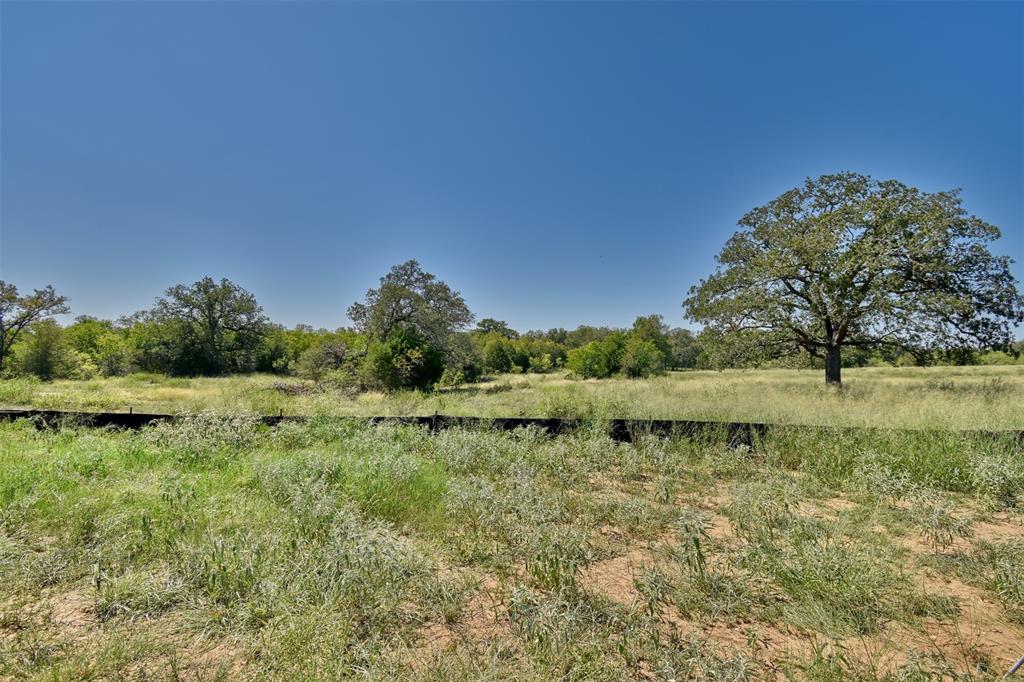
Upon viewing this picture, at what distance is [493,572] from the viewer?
298cm

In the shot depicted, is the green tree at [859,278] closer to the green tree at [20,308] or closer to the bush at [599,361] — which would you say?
the bush at [599,361]

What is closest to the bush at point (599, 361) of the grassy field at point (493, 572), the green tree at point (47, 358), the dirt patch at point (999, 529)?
the grassy field at point (493, 572)

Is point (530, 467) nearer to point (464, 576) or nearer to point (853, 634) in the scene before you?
point (464, 576)

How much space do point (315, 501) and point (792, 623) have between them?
3727 millimetres

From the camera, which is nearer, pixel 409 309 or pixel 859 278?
pixel 859 278

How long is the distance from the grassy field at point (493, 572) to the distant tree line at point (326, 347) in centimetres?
1253

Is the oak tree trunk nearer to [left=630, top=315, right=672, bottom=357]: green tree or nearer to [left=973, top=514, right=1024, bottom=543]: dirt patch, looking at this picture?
[left=973, top=514, right=1024, bottom=543]: dirt patch

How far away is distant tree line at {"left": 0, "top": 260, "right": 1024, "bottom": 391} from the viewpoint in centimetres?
1831

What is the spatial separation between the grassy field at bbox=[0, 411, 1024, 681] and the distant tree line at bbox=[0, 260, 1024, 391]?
12534 millimetres

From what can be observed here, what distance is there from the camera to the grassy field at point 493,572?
6.70ft

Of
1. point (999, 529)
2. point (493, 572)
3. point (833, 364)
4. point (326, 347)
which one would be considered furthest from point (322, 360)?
point (999, 529)

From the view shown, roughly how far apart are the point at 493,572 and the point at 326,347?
23491mm

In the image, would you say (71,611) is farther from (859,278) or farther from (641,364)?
(641,364)

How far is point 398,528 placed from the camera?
12.1ft
